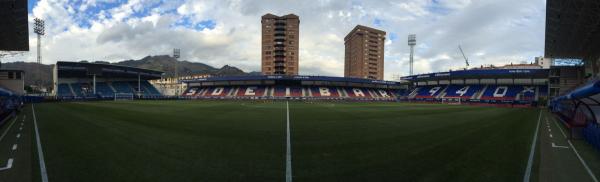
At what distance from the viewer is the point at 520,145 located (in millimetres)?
10500

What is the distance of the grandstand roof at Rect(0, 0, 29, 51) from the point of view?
23156mm

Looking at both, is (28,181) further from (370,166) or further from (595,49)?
(595,49)

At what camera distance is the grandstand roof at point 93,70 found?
211ft

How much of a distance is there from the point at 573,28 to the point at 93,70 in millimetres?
88107

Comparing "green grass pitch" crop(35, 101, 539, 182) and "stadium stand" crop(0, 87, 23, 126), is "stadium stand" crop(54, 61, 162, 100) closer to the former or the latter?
"stadium stand" crop(0, 87, 23, 126)

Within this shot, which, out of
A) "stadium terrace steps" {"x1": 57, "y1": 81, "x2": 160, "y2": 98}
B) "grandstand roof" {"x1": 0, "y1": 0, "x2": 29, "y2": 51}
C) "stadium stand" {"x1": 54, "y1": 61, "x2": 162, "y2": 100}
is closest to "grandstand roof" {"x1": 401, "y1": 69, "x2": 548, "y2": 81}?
"grandstand roof" {"x1": 0, "y1": 0, "x2": 29, "y2": 51}

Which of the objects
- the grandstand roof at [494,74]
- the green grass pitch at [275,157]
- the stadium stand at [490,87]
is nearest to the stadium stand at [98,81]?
the green grass pitch at [275,157]

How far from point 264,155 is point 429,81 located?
262 feet

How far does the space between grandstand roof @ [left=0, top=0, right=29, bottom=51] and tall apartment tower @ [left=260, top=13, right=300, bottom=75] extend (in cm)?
8848

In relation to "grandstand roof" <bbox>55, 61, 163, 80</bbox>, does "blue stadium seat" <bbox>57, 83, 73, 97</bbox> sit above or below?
below

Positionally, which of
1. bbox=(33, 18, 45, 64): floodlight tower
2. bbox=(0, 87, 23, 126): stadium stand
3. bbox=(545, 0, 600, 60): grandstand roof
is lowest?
bbox=(0, 87, 23, 126): stadium stand

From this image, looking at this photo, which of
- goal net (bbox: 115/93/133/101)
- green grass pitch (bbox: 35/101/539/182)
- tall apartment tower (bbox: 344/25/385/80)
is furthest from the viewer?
tall apartment tower (bbox: 344/25/385/80)

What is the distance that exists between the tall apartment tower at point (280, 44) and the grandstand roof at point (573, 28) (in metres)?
93.2

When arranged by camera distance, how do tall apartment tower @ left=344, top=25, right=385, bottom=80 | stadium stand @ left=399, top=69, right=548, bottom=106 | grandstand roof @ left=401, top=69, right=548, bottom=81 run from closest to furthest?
stadium stand @ left=399, top=69, right=548, bottom=106 < grandstand roof @ left=401, top=69, right=548, bottom=81 < tall apartment tower @ left=344, top=25, right=385, bottom=80
